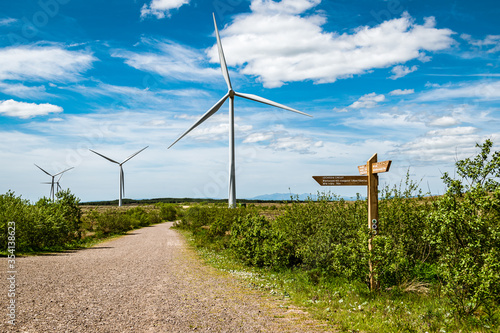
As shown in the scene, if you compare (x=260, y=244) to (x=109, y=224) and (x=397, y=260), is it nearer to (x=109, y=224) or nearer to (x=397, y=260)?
(x=397, y=260)

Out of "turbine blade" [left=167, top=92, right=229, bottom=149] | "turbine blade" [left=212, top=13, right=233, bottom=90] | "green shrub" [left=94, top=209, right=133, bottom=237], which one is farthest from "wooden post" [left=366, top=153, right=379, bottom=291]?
"green shrub" [left=94, top=209, right=133, bottom=237]

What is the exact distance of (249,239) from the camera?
638 inches

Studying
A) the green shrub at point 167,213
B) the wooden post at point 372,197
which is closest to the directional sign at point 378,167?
the wooden post at point 372,197

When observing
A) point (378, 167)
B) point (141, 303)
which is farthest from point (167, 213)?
point (378, 167)

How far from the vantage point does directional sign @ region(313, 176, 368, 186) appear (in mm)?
10898

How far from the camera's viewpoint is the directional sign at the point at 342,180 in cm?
1090

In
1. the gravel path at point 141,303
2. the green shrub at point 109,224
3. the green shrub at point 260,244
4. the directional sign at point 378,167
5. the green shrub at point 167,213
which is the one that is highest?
the directional sign at point 378,167

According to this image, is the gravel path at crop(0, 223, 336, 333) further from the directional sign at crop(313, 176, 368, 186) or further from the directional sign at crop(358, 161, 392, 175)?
the directional sign at crop(358, 161, 392, 175)

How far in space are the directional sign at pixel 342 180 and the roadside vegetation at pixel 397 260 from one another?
4.86ft

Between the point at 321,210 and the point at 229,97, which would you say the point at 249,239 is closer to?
the point at 321,210

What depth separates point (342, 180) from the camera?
10969 mm

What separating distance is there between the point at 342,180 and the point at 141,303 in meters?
6.82

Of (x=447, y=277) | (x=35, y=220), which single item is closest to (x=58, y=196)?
(x=35, y=220)

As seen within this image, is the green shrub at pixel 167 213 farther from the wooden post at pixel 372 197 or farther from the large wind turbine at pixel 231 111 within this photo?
the wooden post at pixel 372 197
